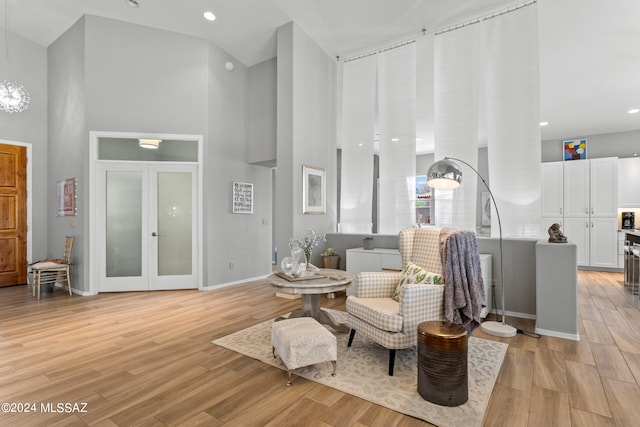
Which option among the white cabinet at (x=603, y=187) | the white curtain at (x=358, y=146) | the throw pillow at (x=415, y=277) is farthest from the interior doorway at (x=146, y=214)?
the white cabinet at (x=603, y=187)

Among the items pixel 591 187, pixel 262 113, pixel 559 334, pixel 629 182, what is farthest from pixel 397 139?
pixel 629 182

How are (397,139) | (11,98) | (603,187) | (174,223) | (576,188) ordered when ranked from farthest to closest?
(576,188), (603,187), (174,223), (397,139), (11,98)

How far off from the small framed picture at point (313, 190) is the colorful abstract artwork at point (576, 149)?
607 centimetres

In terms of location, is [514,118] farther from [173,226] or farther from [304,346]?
[173,226]

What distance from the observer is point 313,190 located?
5.14m

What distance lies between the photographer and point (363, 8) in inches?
168

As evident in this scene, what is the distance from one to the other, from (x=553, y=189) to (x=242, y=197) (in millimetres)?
6862

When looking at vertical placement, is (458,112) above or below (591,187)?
above

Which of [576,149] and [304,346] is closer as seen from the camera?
[304,346]

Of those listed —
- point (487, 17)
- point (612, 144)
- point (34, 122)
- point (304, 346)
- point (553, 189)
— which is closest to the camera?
point (304, 346)

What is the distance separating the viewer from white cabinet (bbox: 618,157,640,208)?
22.7ft

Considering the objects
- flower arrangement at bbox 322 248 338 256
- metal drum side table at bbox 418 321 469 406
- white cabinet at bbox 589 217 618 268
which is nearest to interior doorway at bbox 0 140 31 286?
flower arrangement at bbox 322 248 338 256

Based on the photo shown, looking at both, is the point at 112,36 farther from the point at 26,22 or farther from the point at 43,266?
the point at 43,266

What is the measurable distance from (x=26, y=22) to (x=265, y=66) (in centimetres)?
368
